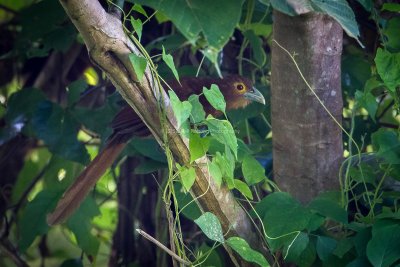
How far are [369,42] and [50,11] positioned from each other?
5.31 feet

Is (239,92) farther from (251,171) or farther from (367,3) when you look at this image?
(251,171)

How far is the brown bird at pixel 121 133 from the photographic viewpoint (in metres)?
3.73

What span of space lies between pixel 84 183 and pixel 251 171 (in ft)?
3.60

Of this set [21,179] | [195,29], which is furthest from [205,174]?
[21,179]

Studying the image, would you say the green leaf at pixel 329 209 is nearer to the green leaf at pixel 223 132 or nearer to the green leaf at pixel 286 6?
the green leaf at pixel 223 132

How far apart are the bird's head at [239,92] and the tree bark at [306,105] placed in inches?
31.6

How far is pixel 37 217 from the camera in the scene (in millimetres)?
3893

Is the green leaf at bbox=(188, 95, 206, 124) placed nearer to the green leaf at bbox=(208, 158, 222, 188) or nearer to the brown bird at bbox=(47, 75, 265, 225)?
the green leaf at bbox=(208, 158, 222, 188)

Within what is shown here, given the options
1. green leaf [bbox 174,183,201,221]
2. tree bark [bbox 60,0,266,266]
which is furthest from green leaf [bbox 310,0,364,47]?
green leaf [bbox 174,183,201,221]

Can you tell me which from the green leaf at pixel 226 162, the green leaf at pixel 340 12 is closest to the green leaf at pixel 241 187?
the green leaf at pixel 226 162

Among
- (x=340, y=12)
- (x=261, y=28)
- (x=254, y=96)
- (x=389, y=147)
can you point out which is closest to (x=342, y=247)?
(x=389, y=147)

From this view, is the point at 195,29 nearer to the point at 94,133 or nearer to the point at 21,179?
the point at 94,133

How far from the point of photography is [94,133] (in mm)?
4480

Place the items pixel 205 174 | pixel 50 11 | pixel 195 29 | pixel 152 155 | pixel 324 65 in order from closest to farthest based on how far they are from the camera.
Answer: pixel 195 29
pixel 205 174
pixel 324 65
pixel 152 155
pixel 50 11
